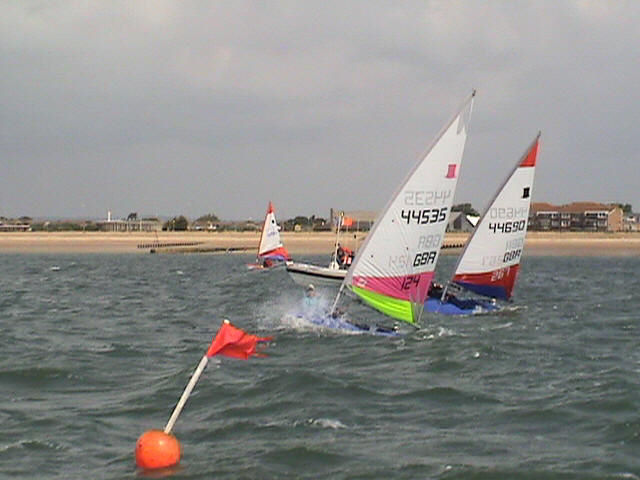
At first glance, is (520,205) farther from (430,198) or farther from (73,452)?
(73,452)

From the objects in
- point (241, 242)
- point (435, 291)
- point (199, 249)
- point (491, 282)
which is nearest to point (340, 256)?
point (435, 291)

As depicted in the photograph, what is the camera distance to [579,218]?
15062cm

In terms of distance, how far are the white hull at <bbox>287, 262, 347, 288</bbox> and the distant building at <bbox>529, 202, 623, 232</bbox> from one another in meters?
119

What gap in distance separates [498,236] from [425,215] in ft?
30.8

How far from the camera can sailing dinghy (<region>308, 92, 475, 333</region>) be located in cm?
2006

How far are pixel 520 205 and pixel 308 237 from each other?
8798 cm

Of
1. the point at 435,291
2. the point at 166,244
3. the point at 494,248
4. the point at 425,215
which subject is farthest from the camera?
the point at 166,244

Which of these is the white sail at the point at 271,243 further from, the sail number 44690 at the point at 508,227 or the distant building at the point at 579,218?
the distant building at the point at 579,218

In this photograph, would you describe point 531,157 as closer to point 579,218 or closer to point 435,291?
point 435,291

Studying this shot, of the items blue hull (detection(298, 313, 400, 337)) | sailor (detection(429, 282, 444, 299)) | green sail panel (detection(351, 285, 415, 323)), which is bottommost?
blue hull (detection(298, 313, 400, 337))

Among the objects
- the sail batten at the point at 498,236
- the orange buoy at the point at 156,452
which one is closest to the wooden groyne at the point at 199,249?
the sail batten at the point at 498,236

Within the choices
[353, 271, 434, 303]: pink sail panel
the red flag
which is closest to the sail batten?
[353, 271, 434, 303]: pink sail panel

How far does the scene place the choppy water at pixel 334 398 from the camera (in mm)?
12398

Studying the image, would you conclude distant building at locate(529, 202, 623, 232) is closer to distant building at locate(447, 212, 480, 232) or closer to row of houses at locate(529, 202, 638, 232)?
row of houses at locate(529, 202, 638, 232)
